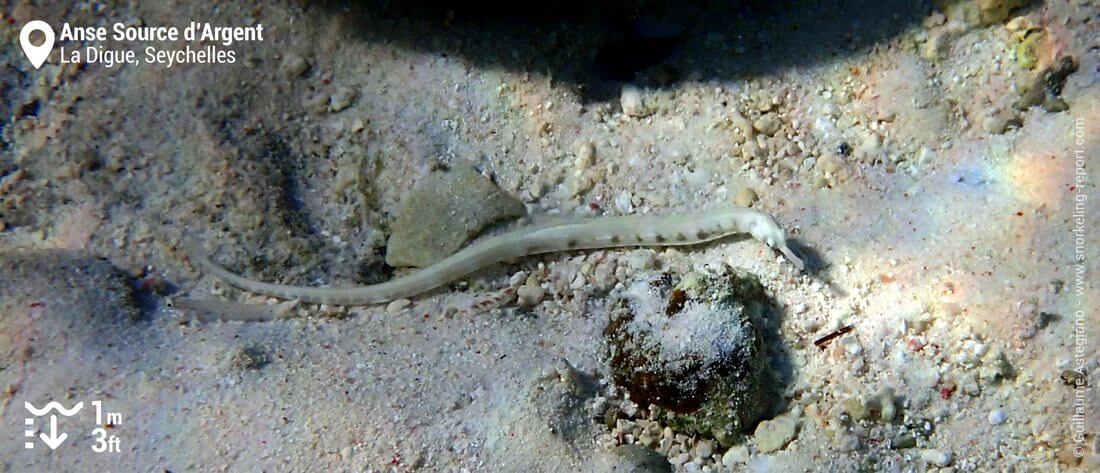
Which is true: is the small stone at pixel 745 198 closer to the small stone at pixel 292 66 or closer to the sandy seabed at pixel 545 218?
the sandy seabed at pixel 545 218

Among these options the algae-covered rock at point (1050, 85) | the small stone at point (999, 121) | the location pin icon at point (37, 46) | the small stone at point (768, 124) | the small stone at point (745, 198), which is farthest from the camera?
the location pin icon at point (37, 46)

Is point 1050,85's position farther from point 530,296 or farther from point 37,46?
point 37,46

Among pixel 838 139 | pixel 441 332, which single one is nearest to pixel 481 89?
pixel 441 332

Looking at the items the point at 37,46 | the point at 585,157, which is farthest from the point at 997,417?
the point at 37,46

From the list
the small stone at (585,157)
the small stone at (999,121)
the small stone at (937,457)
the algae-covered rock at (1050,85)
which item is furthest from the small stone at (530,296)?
the algae-covered rock at (1050,85)

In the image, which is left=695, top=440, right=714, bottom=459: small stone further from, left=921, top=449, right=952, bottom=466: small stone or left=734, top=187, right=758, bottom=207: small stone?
left=734, top=187, right=758, bottom=207: small stone

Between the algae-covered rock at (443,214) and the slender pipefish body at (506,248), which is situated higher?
the algae-covered rock at (443,214)

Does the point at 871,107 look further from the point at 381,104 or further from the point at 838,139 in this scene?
the point at 381,104
